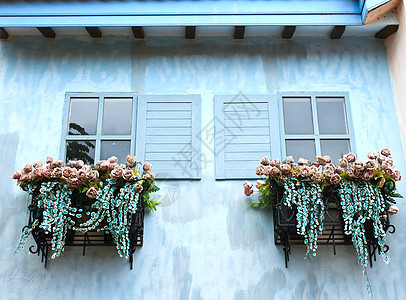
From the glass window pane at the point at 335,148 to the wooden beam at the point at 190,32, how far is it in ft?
5.85

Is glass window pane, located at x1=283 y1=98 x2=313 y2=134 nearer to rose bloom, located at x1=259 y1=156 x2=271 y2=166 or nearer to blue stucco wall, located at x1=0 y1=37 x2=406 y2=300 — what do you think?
blue stucco wall, located at x1=0 y1=37 x2=406 y2=300

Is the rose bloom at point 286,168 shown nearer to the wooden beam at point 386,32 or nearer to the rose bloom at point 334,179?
the rose bloom at point 334,179

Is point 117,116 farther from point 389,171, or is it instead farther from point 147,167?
point 389,171

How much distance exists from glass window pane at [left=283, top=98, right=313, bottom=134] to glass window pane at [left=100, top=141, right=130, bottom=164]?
165cm

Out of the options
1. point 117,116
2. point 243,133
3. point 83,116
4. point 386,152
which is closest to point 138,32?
point 117,116

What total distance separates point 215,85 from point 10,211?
2.41 m

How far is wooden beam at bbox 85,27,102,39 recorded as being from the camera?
5.35 meters

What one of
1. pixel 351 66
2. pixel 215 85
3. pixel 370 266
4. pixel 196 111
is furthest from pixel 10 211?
pixel 351 66

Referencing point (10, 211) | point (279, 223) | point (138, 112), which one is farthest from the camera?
point (138, 112)

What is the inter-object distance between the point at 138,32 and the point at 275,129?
181 cm

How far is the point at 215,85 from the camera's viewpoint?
5.30 meters

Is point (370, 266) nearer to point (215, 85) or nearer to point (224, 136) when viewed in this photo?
point (224, 136)

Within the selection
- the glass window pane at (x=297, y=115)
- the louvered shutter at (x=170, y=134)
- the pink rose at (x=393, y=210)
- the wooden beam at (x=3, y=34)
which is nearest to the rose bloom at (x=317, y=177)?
the pink rose at (x=393, y=210)

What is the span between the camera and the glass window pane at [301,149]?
5.02m
